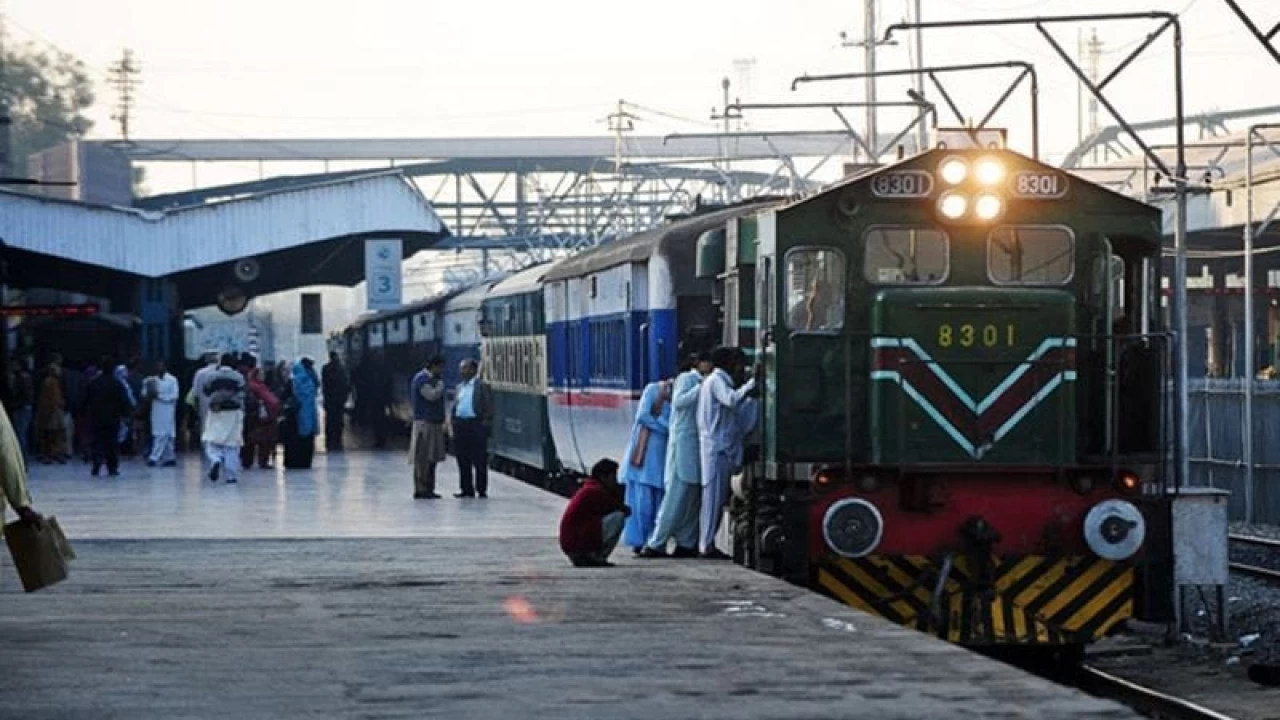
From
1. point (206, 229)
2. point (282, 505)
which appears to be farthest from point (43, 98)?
point (282, 505)

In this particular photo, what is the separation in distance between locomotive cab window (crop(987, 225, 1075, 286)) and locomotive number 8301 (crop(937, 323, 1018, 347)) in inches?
12.8

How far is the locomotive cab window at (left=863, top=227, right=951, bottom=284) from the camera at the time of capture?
16234 millimetres

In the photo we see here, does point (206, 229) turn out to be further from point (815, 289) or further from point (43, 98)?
point (43, 98)

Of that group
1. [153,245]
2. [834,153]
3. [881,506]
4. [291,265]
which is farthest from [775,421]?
[834,153]

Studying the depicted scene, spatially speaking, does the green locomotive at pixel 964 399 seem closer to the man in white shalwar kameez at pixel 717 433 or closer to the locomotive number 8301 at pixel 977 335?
the locomotive number 8301 at pixel 977 335

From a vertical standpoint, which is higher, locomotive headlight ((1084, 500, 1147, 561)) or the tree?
the tree

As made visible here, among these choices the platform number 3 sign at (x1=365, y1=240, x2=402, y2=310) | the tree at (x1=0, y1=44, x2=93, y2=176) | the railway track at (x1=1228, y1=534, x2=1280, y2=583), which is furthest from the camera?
the tree at (x1=0, y1=44, x2=93, y2=176)

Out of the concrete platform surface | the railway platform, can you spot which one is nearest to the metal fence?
the concrete platform surface

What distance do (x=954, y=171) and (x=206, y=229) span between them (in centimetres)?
3077

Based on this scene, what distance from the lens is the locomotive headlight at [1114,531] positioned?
52.3 ft

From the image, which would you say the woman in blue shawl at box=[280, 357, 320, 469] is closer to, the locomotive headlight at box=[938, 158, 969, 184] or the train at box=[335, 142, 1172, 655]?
the train at box=[335, 142, 1172, 655]

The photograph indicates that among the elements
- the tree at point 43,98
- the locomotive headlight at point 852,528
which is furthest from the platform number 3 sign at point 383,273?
the tree at point 43,98

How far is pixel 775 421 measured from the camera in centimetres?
1658

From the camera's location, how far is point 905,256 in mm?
16344
